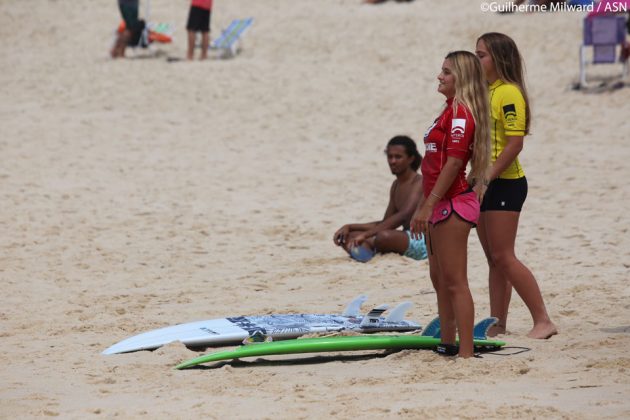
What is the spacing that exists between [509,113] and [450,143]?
67cm

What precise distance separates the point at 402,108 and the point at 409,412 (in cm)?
1071

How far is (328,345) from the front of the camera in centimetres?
496

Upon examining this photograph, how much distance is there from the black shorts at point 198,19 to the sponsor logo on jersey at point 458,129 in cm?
1207

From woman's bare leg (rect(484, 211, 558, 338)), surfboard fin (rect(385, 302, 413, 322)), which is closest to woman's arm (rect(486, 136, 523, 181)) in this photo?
woman's bare leg (rect(484, 211, 558, 338))

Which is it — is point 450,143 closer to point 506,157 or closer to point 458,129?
point 458,129

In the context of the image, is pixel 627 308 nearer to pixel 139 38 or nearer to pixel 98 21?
pixel 139 38

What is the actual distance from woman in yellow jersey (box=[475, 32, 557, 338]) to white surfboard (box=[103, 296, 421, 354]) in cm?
66

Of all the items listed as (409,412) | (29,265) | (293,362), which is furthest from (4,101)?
(409,412)

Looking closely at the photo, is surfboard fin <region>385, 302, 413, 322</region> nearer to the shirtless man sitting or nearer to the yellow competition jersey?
the yellow competition jersey

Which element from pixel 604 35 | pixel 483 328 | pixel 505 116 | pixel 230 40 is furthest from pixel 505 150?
pixel 230 40

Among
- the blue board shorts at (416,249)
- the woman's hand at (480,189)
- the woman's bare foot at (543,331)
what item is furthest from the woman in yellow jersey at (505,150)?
the blue board shorts at (416,249)

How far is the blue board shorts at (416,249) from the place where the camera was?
7.68 m

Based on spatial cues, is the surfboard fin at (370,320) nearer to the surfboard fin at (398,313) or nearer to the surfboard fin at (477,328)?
the surfboard fin at (398,313)

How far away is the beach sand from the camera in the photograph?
4457mm
